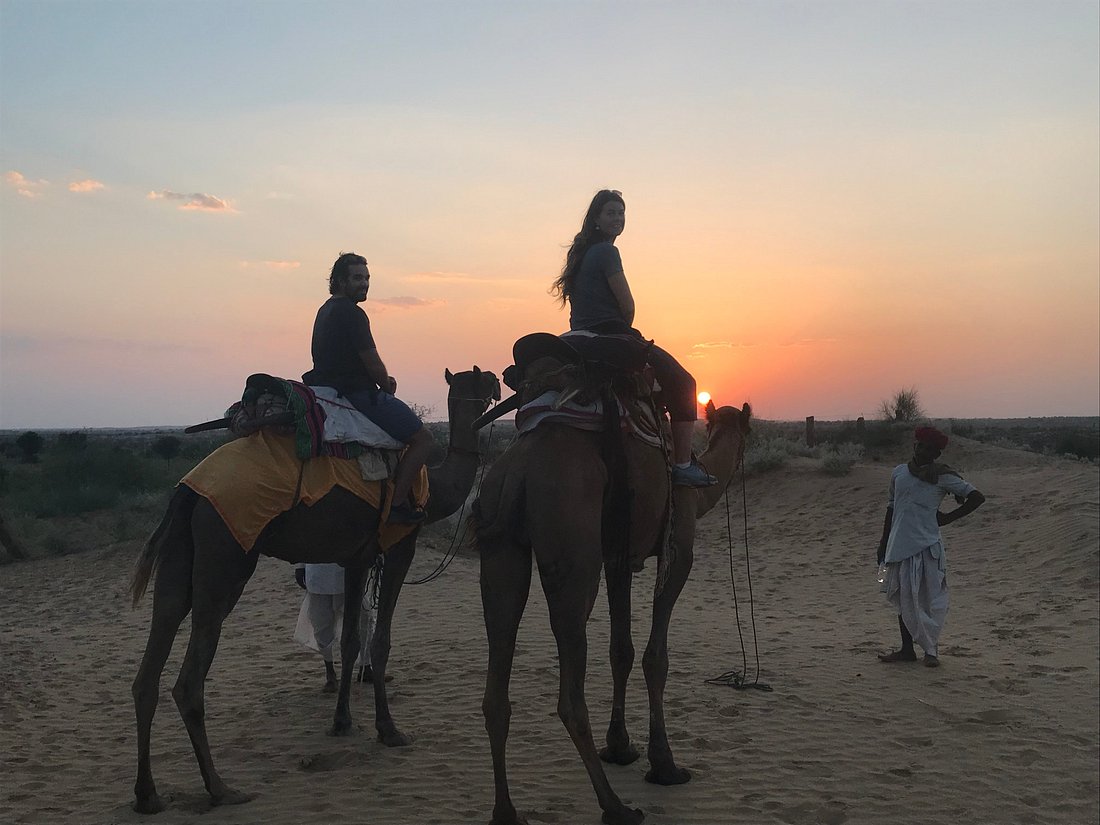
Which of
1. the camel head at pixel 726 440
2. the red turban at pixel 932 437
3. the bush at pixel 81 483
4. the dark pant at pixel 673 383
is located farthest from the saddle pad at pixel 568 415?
the bush at pixel 81 483

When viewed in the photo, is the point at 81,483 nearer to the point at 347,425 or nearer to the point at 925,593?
the point at 347,425

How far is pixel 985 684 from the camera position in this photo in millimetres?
8445

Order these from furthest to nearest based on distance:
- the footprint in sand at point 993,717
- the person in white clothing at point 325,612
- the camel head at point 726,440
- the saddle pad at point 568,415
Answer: the person in white clothing at point 325,612, the footprint in sand at point 993,717, the camel head at point 726,440, the saddle pad at point 568,415

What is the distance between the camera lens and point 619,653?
5.80 m

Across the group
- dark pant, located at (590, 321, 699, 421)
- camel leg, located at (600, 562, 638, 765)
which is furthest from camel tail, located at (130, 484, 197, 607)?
dark pant, located at (590, 321, 699, 421)

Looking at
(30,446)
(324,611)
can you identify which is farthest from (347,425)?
(30,446)

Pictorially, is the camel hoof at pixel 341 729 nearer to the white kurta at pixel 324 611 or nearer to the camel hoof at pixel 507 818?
the white kurta at pixel 324 611

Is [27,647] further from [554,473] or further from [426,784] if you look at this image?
[554,473]

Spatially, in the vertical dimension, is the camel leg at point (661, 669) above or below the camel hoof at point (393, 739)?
above

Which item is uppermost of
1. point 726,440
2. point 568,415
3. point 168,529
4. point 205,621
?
point 568,415

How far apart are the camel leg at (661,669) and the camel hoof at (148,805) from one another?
114 inches

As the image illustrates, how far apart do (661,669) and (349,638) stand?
96.1 inches

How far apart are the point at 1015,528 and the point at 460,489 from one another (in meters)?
14.6

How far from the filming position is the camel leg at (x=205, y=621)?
17.2 feet
